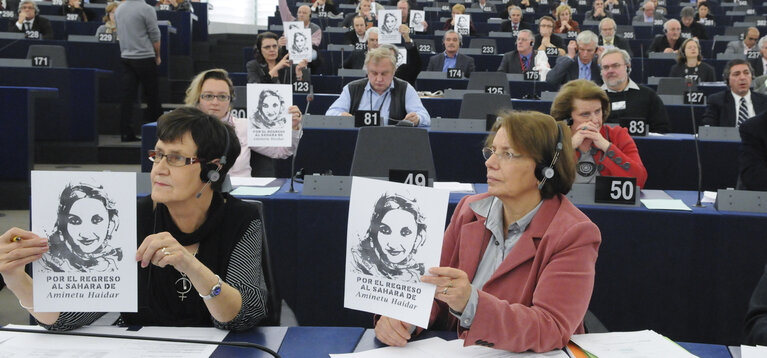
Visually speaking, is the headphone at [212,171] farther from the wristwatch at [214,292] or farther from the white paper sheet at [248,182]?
the white paper sheet at [248,182]

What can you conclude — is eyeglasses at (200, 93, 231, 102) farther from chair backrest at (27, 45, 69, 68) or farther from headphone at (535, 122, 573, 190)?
chair backrest at (27, 45, 69, 68)

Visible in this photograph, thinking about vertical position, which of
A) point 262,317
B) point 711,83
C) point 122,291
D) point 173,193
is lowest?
point 262,317

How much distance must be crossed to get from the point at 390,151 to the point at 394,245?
2.28 metres

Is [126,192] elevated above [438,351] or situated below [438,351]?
above

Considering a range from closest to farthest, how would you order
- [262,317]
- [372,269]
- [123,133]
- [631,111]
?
[372,269] < [262,317] < [631,111] < [123,133]

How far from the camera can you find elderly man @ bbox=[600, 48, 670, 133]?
5078 millimetres

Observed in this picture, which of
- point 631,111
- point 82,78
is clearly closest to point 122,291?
point 631,111

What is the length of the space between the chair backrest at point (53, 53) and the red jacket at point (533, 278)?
6795 mm

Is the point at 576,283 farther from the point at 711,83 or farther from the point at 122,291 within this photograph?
the point at 711,83

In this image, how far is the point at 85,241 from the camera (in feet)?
5.19

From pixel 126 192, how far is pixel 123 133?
6.16 m

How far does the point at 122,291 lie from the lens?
159 cm

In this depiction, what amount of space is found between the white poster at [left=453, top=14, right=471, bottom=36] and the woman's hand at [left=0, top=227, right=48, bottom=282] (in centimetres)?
977

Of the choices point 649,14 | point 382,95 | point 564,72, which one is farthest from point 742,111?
point 649,14
